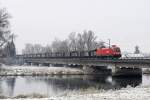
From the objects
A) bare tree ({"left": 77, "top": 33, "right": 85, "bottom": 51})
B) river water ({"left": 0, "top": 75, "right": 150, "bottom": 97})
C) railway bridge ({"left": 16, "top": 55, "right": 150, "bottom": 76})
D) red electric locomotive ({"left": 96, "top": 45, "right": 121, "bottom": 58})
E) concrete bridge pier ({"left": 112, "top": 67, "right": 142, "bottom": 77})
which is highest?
bare tree ({"left": 77, "top": 33, "right": 85, "bottom": 51})

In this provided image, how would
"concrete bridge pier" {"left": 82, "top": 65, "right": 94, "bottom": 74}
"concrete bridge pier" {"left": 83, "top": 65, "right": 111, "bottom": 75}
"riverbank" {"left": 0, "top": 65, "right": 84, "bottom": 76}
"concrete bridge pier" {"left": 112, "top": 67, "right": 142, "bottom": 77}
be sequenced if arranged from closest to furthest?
"concrete bridge pier" {"left": 112, "top": 67, "right": 142, "bottom": 77}
"riverbank" {"left": 0, "top": 65, "right": 84, "bottom": 76}
"concrete bridge pier" {"left": 82, "top": 65, "right": 94, "bottom": 74}
"concrete bridge pier" {"left": 83, "top": 65, "right": 111, "bottom": 75}

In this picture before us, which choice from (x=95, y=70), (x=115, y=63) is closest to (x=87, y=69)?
(x=95, y=70)

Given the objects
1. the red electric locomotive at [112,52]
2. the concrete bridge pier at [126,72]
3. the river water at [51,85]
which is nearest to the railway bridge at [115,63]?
the concrete bridge pier at [126,72]

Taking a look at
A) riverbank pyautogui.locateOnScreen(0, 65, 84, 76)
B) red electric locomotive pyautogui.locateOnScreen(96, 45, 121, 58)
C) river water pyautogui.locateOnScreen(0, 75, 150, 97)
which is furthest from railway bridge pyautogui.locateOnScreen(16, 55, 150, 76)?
river water pyautogui.locateOnScreen(0, 75, 150, 97)

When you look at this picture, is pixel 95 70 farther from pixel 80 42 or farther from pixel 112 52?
pixel 80 42

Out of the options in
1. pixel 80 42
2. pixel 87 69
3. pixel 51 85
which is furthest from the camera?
pixel 80 42

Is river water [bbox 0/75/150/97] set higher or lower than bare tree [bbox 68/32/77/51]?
lower

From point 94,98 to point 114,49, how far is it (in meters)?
69.0

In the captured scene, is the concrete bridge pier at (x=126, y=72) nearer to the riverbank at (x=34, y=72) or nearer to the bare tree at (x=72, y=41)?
the riverbank at (x=34, y=72)

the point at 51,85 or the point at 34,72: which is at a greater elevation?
the point at 34,72

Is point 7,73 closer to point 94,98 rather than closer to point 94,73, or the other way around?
point 94,73

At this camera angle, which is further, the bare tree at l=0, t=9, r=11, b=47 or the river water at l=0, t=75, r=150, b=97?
the bare tree at l=0, t=9, r=11, b=47

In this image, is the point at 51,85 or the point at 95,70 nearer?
the point at 51,85

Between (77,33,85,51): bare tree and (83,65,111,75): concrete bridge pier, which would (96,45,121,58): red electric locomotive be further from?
(77,33,85,51): bare tree
